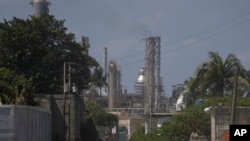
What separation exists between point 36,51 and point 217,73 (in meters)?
17.5

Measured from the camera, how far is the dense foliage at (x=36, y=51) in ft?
177

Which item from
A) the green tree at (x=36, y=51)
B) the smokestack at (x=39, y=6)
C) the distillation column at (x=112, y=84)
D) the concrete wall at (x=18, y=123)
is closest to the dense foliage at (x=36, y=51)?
the green tree at (x=36, y=51)

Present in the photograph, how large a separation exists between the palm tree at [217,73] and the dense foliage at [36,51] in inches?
480

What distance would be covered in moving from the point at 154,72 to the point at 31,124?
12726cm

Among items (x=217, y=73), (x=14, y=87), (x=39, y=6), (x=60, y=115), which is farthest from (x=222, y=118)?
(x=39, y=6)

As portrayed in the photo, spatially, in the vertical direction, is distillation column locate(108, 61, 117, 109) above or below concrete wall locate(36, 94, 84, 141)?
above

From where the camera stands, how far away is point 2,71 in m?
41.7

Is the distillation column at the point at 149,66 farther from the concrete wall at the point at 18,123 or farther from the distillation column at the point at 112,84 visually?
the concrete wall at the point at 18,123

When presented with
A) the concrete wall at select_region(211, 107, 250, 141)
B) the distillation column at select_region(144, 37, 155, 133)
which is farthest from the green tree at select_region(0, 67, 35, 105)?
the distillation column at select_region(144, 37, 155, 133)

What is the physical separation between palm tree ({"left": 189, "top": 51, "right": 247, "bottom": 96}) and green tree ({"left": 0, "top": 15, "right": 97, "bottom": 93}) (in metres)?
13.0

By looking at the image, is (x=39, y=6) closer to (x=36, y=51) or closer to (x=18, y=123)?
(x=36, y=51)

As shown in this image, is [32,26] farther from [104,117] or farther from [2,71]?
[104,117]

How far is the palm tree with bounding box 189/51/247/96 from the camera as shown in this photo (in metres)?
53.0

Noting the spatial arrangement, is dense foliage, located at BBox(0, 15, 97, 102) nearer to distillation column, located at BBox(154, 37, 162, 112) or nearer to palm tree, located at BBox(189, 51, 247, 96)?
palm tree, located at BBox(189, 51, 247, 96)
